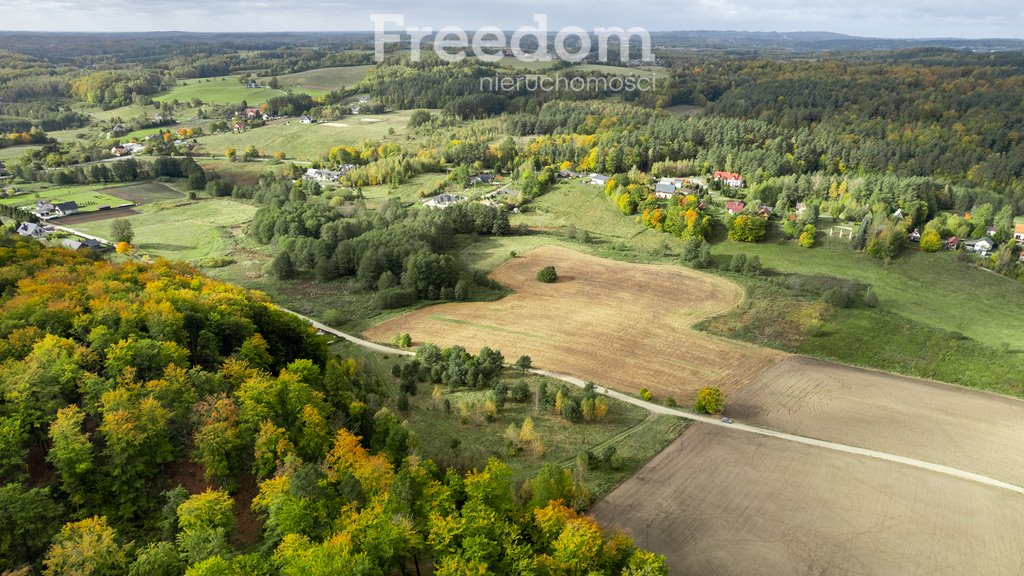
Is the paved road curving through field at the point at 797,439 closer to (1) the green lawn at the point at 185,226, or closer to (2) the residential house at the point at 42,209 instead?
(1) the green lawn at the point at 185,226

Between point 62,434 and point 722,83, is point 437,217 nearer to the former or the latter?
point 62,434

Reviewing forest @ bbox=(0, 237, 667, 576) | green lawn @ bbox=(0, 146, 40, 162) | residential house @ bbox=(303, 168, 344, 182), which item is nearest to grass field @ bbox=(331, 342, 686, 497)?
forest @ bbox=(0, 237, 667, 576)

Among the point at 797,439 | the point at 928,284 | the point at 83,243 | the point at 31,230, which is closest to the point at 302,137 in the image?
the point at 31,230

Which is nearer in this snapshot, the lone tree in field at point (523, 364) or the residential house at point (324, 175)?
the lone tree in field at point (523, 364)

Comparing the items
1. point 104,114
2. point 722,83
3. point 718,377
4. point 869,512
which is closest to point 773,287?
point 718,377

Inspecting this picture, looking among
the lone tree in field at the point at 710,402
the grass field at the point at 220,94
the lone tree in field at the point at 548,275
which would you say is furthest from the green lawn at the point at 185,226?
the grass field at the point at 220,94

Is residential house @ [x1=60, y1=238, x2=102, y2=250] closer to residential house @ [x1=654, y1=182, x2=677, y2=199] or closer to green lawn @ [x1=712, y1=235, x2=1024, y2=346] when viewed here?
residential house @ [x1=654, y1=182, x2=677, y2=199]
